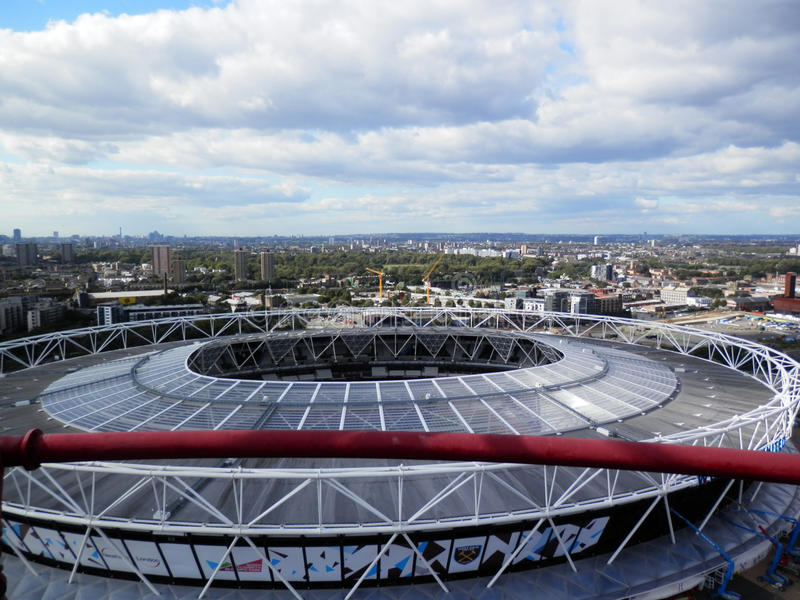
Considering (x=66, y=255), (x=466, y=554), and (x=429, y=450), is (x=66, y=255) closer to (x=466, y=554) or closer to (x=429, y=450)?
(x=466, y=554)

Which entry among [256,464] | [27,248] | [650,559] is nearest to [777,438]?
[650,559]

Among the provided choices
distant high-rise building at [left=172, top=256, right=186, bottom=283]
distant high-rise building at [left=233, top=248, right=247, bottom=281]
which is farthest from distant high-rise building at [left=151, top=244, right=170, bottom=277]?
distant high-rise building at [left=233, top=248, right=247, bottom=281]

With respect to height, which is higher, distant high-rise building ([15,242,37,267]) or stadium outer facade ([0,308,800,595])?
distant high-rise building ([15,242,37,267])

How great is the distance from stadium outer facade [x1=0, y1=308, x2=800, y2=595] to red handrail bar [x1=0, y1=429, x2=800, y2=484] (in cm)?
1231

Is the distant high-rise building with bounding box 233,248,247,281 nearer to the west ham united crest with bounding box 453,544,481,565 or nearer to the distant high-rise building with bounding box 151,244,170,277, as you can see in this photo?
the distant high-rise building with bounding box 151,244,170,277

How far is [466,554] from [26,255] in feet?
493

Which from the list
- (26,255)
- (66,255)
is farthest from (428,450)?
(66,255)

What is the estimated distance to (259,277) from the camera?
172 meters

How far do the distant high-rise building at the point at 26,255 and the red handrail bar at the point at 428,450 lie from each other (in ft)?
479

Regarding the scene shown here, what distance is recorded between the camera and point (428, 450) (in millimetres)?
5637

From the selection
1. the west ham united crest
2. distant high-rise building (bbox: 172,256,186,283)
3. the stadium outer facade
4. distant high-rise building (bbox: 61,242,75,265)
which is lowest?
the west ham united crest

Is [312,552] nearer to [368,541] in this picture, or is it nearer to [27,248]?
[368,541]

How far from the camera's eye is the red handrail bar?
5.29 metres

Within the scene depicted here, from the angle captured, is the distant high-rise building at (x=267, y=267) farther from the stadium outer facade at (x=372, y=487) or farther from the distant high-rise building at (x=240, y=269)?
the stadium outer facade at (x=372, y=487)
